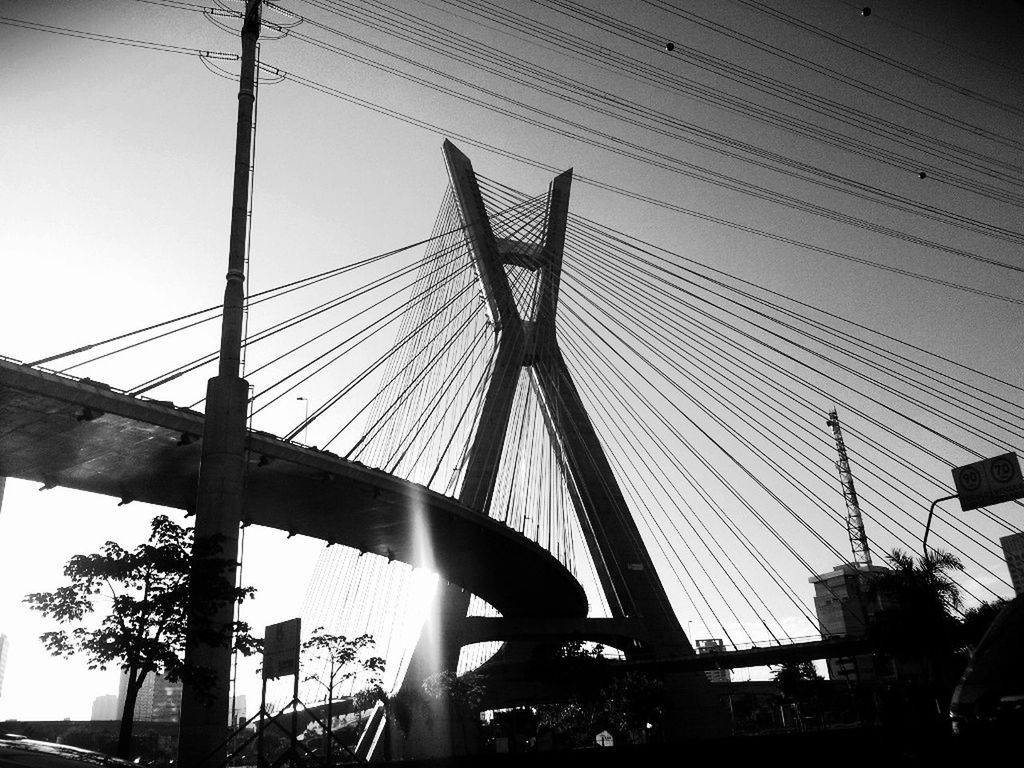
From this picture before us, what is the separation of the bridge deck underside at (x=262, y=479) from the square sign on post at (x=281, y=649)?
8.02 m

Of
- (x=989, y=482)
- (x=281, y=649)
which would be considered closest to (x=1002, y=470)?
(x=989, y=482)

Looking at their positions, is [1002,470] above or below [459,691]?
above

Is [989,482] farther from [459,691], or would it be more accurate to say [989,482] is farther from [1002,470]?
[459,691]

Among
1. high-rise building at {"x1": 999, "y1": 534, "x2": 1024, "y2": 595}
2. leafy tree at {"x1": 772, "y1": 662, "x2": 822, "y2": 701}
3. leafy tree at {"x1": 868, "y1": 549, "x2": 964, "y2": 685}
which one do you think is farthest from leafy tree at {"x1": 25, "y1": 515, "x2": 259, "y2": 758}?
high-rise building at {"x1": 999, "y1": 534, "x2": 1024, "y2": 595}

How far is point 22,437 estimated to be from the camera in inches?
1015

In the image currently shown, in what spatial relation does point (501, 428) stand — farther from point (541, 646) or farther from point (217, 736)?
point (217, 736)

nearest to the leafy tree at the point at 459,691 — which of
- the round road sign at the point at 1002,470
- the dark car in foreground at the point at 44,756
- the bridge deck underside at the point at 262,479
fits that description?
the bridge deck underside at the point at 262,479

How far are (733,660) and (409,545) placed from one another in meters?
28.4

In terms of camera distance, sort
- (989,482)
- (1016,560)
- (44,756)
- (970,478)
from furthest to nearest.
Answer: (1016,560)
(970,478)
(989,482)
(44,756)

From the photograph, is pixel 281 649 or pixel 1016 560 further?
pixel 1016 560

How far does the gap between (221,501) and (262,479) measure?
1652cm

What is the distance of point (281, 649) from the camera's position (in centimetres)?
1772

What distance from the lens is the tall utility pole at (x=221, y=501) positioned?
15180 millimetres

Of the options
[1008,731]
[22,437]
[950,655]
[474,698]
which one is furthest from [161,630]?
[474,698]
